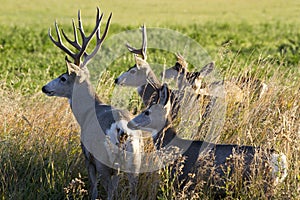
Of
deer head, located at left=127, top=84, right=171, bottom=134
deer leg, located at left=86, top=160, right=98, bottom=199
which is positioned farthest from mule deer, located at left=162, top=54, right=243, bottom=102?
deer leg, located at left=86, top=160, right=98, bottom=199

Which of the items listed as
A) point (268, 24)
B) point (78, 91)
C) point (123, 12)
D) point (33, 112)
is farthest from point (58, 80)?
point (123, 12)

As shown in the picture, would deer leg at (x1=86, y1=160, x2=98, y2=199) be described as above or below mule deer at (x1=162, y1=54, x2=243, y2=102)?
below

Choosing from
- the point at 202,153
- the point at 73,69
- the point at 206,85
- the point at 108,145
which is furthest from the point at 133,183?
the point at 206,85

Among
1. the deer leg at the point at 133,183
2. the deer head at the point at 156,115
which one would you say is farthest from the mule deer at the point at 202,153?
the deer leg at the point at 133,183

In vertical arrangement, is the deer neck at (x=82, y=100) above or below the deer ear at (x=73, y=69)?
below

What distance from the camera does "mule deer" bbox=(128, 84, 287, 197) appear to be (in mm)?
6242

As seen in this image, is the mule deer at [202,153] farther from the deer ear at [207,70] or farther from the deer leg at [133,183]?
the deer ear at [207,70]

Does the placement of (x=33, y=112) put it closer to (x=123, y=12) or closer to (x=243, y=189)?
(x=243, y=189)

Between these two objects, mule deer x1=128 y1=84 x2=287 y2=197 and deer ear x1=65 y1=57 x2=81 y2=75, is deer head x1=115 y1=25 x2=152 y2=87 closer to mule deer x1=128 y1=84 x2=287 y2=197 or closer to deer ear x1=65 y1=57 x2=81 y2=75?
deer ear x1=65 y1=57 x2=81 y2=75

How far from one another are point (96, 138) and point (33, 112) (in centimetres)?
172

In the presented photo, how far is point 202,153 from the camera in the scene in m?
→ 6.75

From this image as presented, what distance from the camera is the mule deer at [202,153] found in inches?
246

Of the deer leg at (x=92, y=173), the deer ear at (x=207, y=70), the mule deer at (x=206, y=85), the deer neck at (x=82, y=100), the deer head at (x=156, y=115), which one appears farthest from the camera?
the deer ear at (x=207, y=70)

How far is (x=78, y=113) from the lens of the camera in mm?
7328
